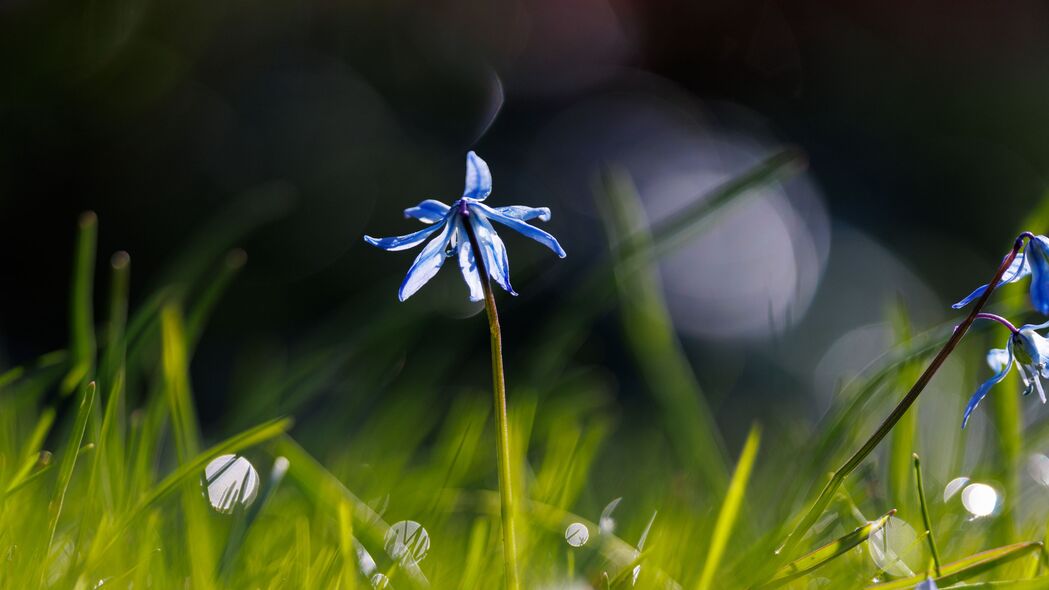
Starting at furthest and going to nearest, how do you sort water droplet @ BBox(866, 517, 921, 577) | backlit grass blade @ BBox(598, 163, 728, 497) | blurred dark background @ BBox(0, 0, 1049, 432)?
blurred dark background @ BBox(0, 0, 1049, 432) < backlit grass blade @ BBox(598, 163, 728, 497) < water droplet @ BBox(866, 517, 921, 577)

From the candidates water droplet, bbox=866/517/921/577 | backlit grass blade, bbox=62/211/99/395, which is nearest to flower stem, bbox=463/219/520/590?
water droplet, bbox=866/517/921/577

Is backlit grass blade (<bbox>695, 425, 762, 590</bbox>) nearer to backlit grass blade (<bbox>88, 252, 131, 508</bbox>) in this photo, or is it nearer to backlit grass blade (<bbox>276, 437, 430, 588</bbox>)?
backlit grass blade (<bbox>276, 437, 430, 588</bbox>)

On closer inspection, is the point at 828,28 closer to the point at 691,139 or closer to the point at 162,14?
the point at 691,139

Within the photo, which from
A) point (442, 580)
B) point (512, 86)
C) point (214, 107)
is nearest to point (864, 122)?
point (512, 86)

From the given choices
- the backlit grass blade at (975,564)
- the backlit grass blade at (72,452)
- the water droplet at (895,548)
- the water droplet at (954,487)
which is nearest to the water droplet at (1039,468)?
the water droplet at (954,487)

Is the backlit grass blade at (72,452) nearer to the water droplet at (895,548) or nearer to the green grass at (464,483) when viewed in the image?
the green grass at (464,483)
